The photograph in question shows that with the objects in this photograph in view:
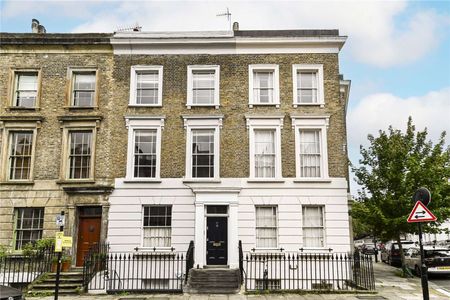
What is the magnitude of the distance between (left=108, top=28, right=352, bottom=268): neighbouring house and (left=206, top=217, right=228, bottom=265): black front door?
4 cm

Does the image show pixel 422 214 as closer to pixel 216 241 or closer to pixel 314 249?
pixel 314 249

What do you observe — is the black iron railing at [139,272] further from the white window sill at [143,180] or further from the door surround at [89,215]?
the white window sill at [143,180]

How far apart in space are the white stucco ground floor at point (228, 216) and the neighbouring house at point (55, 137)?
1.23 metres

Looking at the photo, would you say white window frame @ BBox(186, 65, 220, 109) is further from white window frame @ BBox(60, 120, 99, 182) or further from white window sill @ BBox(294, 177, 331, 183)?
white window sill @ BBox(294, 177, 331, 183)

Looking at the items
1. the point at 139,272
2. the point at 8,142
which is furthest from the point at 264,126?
the point at 8,142

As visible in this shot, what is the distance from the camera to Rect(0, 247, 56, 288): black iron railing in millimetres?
16016

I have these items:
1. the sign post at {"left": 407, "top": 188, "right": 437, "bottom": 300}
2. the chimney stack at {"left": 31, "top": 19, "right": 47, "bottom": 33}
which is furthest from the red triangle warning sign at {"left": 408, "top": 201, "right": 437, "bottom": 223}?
the chimney stack at {"left": 31, "top": 19, "right": 47, "bottom": 33}

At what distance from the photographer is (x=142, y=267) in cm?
1633

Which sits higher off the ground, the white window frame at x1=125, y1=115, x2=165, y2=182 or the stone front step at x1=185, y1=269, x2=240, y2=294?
the white window frame at x1=125, y1=115, x2=165, y2=182

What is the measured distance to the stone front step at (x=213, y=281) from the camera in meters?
15.0

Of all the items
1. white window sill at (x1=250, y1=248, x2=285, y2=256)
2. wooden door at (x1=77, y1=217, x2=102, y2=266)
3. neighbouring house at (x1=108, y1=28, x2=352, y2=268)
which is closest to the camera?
white window sill at (x1=250, y1=248, x2=285, y2=256)

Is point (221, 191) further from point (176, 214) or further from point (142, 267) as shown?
point (142, 267)

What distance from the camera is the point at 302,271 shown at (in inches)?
639

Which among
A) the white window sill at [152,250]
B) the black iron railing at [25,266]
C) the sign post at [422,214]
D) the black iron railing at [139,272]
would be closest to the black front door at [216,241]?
the black iron railing at [139,272]
